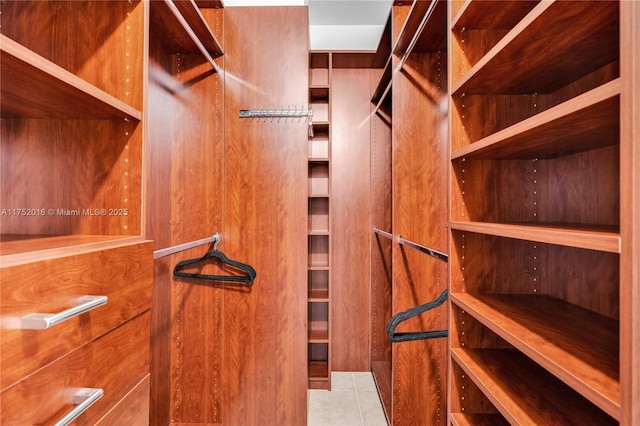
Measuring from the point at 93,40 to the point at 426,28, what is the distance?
1.35 metres

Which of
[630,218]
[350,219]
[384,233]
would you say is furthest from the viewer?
[350,219]

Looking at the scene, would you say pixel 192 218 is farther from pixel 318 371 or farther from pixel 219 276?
pixel 318 371

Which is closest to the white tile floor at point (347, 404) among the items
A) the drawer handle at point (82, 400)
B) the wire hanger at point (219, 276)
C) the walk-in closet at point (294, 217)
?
the walk-in closet at point (294, 217)

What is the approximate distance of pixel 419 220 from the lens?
1.82 metres

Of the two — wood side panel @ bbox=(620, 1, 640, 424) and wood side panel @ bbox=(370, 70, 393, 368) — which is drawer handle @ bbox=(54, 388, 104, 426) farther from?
wood side panel @ bbox=(370, 70, 393, 368)

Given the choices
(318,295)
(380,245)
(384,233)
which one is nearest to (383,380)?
(318,295)

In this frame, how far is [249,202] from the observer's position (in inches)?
75.0

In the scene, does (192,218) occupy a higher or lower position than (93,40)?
lower

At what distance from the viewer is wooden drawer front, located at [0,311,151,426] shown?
58 centimetres

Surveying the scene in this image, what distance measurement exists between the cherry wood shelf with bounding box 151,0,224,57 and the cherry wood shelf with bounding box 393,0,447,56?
3.37 ft

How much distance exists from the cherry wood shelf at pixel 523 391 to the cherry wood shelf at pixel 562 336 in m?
0.17

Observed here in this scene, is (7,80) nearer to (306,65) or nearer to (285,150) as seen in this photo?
(285,150)

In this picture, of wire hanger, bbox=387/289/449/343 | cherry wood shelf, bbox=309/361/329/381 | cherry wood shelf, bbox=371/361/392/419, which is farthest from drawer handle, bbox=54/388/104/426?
cherry wood shelf, bbox=309/361/329/381

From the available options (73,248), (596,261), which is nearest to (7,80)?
(73,248)
